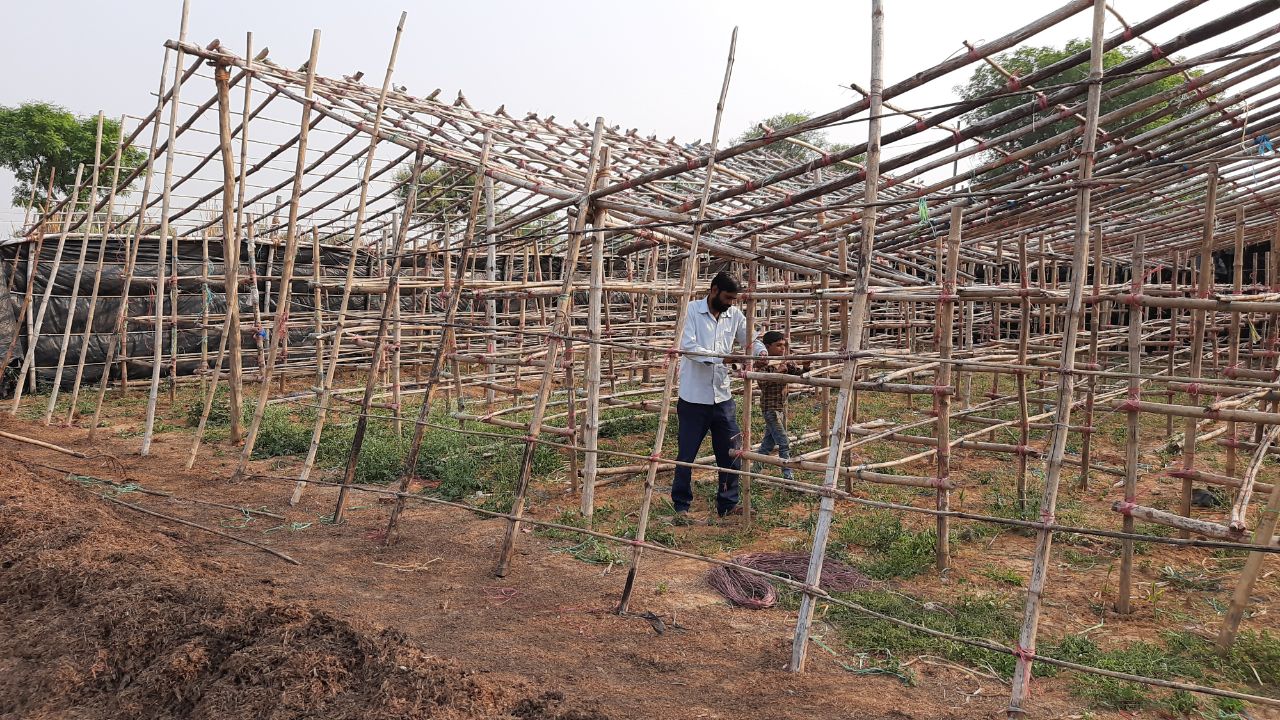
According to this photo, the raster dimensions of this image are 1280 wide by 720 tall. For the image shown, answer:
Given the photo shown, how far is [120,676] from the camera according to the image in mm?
3393

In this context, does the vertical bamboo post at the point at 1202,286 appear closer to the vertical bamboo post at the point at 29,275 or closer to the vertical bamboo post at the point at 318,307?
the vertical bamboo post at the point at 318,307

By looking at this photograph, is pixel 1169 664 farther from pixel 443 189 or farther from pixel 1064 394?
pixel 443 189

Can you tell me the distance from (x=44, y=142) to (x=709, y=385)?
72.7ft

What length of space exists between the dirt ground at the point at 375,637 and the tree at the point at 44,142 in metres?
18.5

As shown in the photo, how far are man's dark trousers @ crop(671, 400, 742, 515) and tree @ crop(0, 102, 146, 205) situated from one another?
19270 millimetres

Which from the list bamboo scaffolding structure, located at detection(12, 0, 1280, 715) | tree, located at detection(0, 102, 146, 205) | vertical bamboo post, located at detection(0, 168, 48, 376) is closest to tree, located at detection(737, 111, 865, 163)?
bamboo scaffolding structure, located at detection(12, 0, 1280, 715)

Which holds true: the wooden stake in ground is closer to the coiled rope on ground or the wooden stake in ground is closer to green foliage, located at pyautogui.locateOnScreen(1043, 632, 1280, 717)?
the coiled rope on ground

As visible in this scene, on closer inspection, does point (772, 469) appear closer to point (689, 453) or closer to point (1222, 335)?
point (689, 453)

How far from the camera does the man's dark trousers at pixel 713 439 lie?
5.82 meters

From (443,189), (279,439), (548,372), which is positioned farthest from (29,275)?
(548,372)

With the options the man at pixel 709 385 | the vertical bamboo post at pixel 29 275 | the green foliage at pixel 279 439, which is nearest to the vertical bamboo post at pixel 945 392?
the man at pixel 709 385

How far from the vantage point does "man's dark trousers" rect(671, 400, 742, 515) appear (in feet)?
19.1

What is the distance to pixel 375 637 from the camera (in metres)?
3.47

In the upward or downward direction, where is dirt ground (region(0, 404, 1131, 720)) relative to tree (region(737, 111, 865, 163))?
downward
